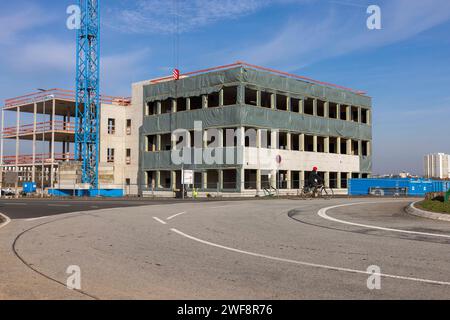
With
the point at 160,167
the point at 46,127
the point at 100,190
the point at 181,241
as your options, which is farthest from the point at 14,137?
the point at 181,241

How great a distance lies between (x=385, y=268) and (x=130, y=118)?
5232cm

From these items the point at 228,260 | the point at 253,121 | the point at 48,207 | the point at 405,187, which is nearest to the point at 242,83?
the point at 253,121

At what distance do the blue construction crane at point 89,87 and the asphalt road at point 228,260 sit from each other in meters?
41.4

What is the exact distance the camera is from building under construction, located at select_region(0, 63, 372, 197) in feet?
150

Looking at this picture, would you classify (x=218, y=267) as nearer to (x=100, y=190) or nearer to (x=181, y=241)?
(x=181, y=241)

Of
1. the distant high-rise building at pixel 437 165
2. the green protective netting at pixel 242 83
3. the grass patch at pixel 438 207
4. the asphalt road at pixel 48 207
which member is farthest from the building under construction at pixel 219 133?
the distant high-rise building at pixel 437 165

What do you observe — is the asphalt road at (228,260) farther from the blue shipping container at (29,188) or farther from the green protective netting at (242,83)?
the blue shipping container at (29,188)

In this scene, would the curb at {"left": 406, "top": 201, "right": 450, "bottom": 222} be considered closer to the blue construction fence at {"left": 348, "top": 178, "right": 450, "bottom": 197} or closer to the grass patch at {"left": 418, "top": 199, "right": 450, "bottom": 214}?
the grass patch at {"left": 418, "top": 199, "right": 450, "bottom": 214}

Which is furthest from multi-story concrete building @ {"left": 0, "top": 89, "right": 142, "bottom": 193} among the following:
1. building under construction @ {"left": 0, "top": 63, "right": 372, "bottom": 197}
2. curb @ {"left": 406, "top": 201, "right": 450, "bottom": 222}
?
curb @ {"left": 406, "top": 201, "right": 450, "bottom": 222}

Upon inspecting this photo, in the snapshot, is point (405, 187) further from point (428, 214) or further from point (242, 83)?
point (428, 214)

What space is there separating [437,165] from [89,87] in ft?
332

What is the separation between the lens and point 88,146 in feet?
182

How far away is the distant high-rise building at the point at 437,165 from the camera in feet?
411

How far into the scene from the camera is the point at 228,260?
834 cm
